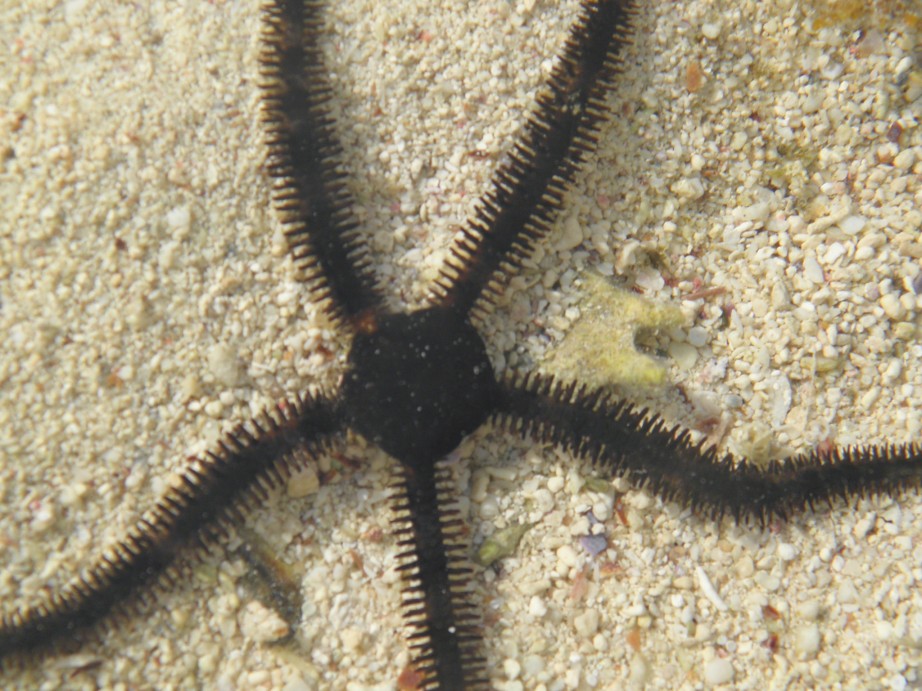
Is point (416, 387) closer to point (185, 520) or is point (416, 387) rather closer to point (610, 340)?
point (610, 340)

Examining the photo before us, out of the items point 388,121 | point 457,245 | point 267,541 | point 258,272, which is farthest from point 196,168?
point 267,541

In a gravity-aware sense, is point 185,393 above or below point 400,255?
below

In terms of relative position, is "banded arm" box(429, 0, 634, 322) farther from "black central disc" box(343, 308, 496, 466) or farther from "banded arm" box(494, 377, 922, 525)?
"banded arm" box(494, 377, 922, 525)

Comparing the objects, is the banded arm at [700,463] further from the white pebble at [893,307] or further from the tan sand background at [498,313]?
the white pebble at [893,307]

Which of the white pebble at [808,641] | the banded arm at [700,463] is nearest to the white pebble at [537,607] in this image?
the banded arm at [700,463]

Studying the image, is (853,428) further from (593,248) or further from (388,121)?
Result: (388,121)

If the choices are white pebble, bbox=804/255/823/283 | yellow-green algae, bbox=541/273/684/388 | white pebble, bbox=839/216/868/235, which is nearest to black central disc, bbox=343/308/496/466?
yellow-green algae, bbox=541/273/684/388
